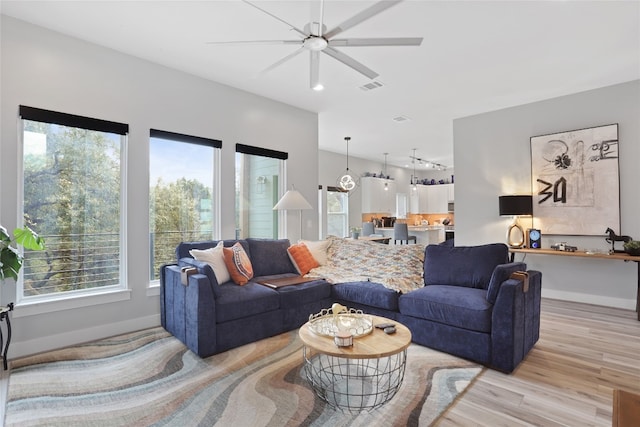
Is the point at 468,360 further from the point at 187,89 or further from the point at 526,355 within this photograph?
the point at 187,89

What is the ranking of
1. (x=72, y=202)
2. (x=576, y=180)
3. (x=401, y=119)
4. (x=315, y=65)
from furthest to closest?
1. (x=401, y=119)
2. (x=576, y=180)
3. (x=72, y=202)
4. (x=315, y=65)

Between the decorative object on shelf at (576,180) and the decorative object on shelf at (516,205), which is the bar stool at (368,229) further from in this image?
the decorative object on shelf at (576,180)

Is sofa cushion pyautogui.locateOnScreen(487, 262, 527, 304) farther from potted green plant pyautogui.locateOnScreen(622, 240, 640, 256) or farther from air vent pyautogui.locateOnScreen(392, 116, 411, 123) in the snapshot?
air vent pyautogui.locateOnScreen(392, 116, 411, 123)

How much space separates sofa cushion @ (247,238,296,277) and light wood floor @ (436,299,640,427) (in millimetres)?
2461

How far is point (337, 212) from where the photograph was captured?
883 cm

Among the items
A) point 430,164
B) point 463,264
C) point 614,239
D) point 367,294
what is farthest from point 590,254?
point 430,164

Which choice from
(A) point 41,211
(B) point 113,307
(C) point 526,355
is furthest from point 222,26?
(C) point 526,355

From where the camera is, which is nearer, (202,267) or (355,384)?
(355,384)

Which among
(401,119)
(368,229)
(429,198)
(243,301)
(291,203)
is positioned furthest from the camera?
(429,198)

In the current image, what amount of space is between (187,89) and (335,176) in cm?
509

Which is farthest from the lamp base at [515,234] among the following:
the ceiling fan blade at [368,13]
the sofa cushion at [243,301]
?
the ceiling fan blade at [368,13]

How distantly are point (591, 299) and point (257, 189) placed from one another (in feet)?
16.6

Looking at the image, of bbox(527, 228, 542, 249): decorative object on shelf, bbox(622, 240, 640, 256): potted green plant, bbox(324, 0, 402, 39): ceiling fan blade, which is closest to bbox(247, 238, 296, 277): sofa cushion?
bbox(324, 0, 402, 39): ceiling fan blade

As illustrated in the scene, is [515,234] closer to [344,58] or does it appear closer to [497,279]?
[497,279]
